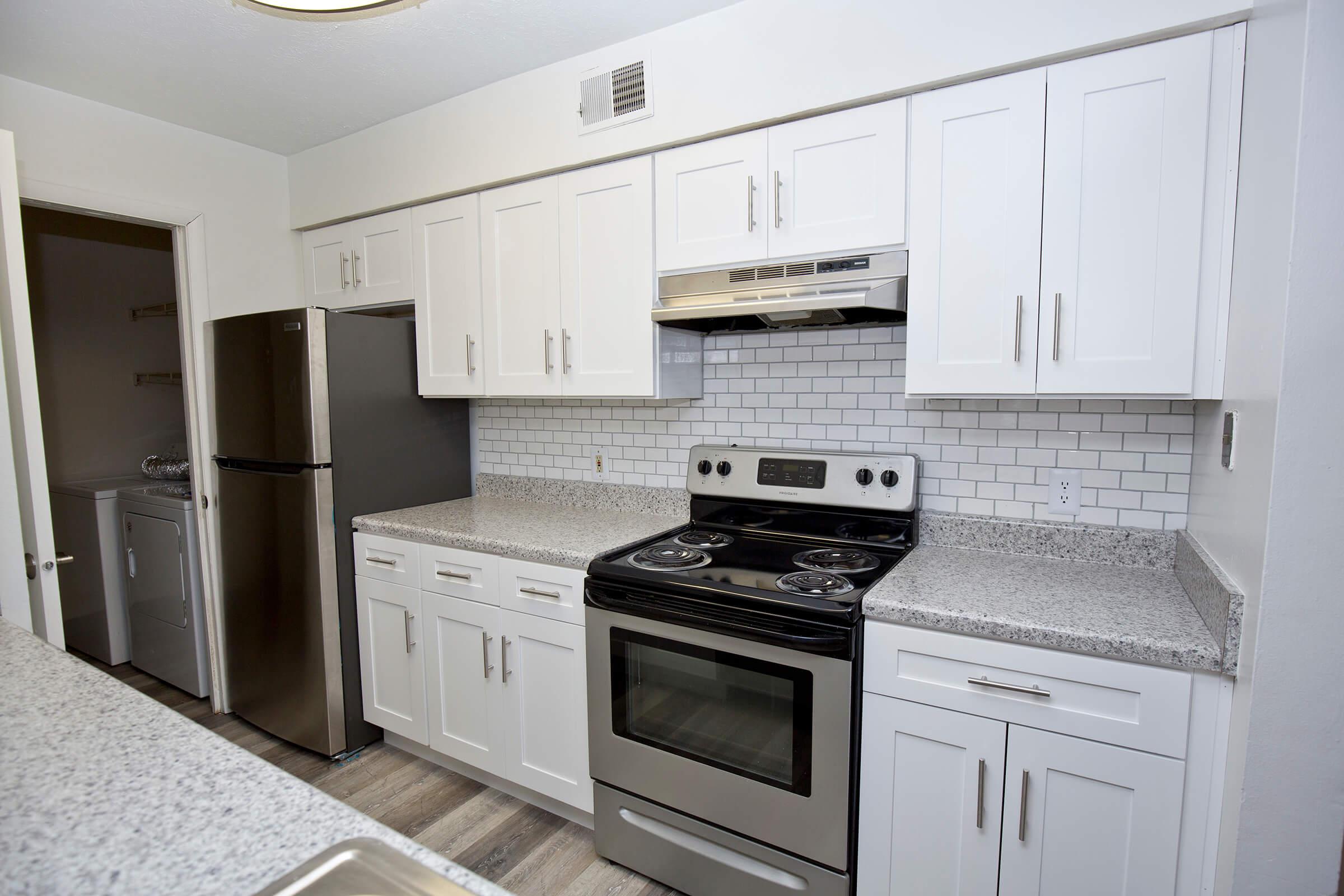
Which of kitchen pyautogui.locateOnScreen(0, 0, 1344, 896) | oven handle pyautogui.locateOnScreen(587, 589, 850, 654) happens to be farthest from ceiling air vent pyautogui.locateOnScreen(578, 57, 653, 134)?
oven handle pyautogui.locateOnScreen(587, 589, 850, 654)

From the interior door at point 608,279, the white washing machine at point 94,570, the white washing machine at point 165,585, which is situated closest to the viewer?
the interior door at point 608,279

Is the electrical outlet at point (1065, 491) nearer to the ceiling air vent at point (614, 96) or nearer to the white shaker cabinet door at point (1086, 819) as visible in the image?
the white shaker cabinet door at point (1086, 819)

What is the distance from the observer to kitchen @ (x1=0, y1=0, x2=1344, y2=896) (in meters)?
1.16

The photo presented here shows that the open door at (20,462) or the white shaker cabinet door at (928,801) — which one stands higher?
the open door at (20,462)

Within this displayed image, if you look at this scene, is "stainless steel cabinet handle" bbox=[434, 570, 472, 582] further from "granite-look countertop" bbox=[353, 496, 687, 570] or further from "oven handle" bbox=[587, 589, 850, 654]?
"oven handle" bbox=[587, 589, 850, 654]

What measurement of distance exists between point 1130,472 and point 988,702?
82 centimetres

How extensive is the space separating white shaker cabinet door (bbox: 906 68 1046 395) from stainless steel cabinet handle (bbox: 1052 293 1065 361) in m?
0.04

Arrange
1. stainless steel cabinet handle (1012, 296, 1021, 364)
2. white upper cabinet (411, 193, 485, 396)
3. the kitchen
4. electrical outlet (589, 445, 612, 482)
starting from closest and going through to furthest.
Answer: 1. the kitchen
2. stainless steel cabinet handle (1012, 296, 1021, 364)
3. white upper cabinet (411, 193, 485, 396)
4. electrical outlet (589, 445, 612, 482)

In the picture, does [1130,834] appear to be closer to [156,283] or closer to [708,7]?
[708,7]

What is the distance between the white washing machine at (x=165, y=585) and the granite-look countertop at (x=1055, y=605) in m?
3.03

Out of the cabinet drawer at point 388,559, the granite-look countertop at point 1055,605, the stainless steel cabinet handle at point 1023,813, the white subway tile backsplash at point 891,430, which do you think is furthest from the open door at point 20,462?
the stainless steel cabinet handle at point 1023,813

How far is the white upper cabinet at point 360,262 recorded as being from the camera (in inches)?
113

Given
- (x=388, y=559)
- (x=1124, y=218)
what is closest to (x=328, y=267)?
(x=388, y=559)

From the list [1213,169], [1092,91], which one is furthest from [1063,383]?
[1092,91]
